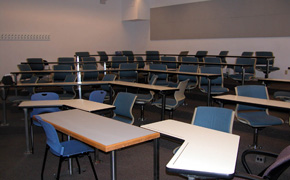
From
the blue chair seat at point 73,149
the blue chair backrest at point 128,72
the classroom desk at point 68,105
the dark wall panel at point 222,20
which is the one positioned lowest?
the blue chair seat at point 73,149

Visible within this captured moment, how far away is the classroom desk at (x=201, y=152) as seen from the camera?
1.72m

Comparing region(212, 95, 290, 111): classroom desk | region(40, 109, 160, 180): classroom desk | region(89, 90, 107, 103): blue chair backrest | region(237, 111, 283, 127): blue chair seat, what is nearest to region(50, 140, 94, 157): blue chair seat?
region(40, 109, 160, 180): classroom desk

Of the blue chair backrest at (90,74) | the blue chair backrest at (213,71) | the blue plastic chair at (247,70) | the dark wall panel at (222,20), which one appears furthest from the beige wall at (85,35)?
the blue chair backrest at (90,74)

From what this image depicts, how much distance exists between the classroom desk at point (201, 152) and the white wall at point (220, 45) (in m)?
7.61

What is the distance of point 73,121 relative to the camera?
2834mm

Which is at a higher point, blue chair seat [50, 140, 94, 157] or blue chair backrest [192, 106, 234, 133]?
blue chair backrest [192, 106, 234, 133]

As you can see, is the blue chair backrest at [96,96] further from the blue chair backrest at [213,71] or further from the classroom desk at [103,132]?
the blue chair backrest at [213,71]

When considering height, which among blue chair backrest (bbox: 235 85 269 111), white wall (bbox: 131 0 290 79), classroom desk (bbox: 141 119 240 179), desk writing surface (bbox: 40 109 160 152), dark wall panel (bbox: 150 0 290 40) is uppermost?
dark wall panel (bbox: 150 0 290 40)

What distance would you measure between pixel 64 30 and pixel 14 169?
9.02m

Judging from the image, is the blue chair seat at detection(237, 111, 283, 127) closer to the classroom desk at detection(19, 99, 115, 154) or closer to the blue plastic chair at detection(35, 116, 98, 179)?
the classroom desk at detection(19, 99, 115, 154)

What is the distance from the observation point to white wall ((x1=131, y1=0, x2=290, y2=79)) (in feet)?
29.3

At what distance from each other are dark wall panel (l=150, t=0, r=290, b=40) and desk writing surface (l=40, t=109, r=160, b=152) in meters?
8.05

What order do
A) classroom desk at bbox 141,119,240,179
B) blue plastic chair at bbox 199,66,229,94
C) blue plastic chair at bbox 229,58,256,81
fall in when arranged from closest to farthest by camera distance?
1. classroom desk at bbox 141,119,240,179
2. blue plastic chair at bbox 199,66,229,94
3. blue plastic chair at bbox 229,58,256,81

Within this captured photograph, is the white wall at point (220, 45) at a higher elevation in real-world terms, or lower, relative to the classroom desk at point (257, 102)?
higher
